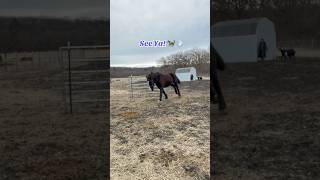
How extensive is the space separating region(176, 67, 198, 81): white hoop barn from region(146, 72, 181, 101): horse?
1.5 inches

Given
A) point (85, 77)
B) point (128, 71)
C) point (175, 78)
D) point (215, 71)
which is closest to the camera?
point (128, 71)

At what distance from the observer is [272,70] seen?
3.52 meters

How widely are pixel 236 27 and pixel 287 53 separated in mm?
515

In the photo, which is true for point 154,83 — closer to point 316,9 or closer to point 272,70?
point 272,70

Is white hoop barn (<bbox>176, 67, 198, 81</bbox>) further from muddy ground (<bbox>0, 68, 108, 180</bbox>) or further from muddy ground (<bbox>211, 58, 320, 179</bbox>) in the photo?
muddy ground (<bbox>0, 68, 108, 180</bbox>)

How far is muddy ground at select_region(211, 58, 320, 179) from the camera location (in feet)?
11.2

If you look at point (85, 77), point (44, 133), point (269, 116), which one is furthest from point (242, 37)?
point (44, 133)

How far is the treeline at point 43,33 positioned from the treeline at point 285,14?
116 centimetres

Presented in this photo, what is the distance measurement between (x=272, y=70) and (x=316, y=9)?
2.14 ft

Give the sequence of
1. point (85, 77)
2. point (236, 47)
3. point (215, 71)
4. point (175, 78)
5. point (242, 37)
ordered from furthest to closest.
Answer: point (85, 77) < point (236, 47) < point (242, 37) < point (215, 71) < point (175, 78)

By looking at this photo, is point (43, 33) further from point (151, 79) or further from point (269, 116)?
point (269, 116)

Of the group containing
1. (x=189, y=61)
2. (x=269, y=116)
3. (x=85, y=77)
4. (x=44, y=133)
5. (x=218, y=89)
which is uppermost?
(x=189, y=61)

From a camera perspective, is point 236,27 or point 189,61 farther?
point 236,27

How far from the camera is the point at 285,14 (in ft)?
11.3
